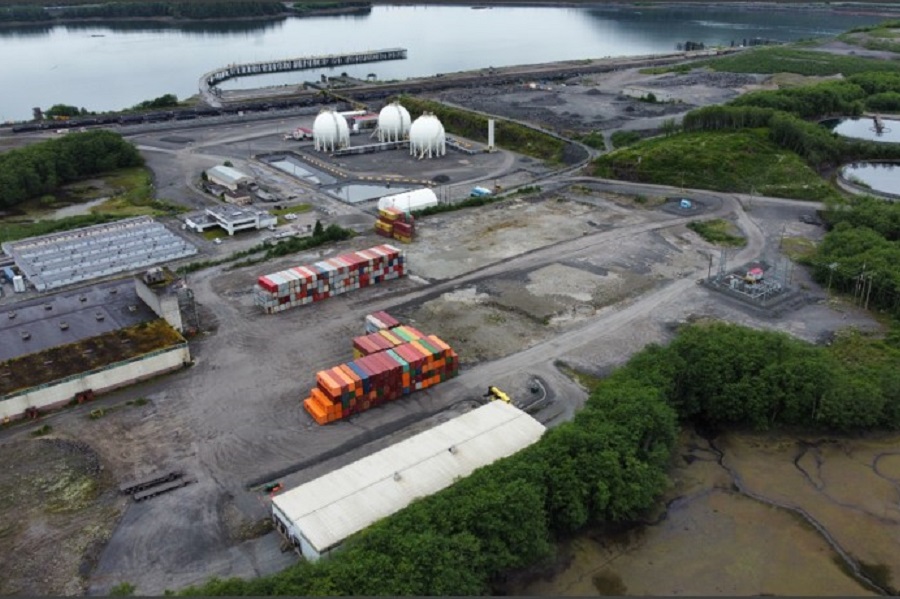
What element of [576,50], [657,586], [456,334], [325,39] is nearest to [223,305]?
[456,334]

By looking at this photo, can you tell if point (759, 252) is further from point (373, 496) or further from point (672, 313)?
point (373, 496)

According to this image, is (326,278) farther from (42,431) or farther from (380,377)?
(42,431)

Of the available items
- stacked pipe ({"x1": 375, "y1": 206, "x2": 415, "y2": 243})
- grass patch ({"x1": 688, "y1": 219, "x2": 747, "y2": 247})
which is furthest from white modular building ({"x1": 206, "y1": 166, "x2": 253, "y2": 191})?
grass patch ({"x1": 688, "y1": 219, "x2": 747, "y2": 247})

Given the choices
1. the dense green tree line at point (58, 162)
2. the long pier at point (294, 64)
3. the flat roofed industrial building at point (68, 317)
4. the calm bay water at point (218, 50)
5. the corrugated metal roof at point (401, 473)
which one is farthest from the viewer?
the long pier at point (294, 64)

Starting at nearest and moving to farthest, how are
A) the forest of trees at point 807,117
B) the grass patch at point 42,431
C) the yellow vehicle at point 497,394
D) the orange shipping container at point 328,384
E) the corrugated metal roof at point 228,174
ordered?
the grass patch at point 42,431 < the orange shipping container at point 328,384 < the yellow vehicle at point 497,394 < the corrugated metal roof at point 228,174 < the forest of trees at point 807,117

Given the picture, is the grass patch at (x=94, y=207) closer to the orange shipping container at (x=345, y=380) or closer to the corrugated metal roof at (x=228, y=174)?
the corrugated metal roof at (x=228, y=174)

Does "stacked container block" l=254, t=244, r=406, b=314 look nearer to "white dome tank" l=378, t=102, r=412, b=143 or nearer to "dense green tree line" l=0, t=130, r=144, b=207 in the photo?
"dense green tree line" l=0, t=130, r=144, b=207

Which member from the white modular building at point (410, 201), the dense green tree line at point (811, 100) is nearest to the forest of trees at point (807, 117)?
the dense green tree line at point (811, 100)
